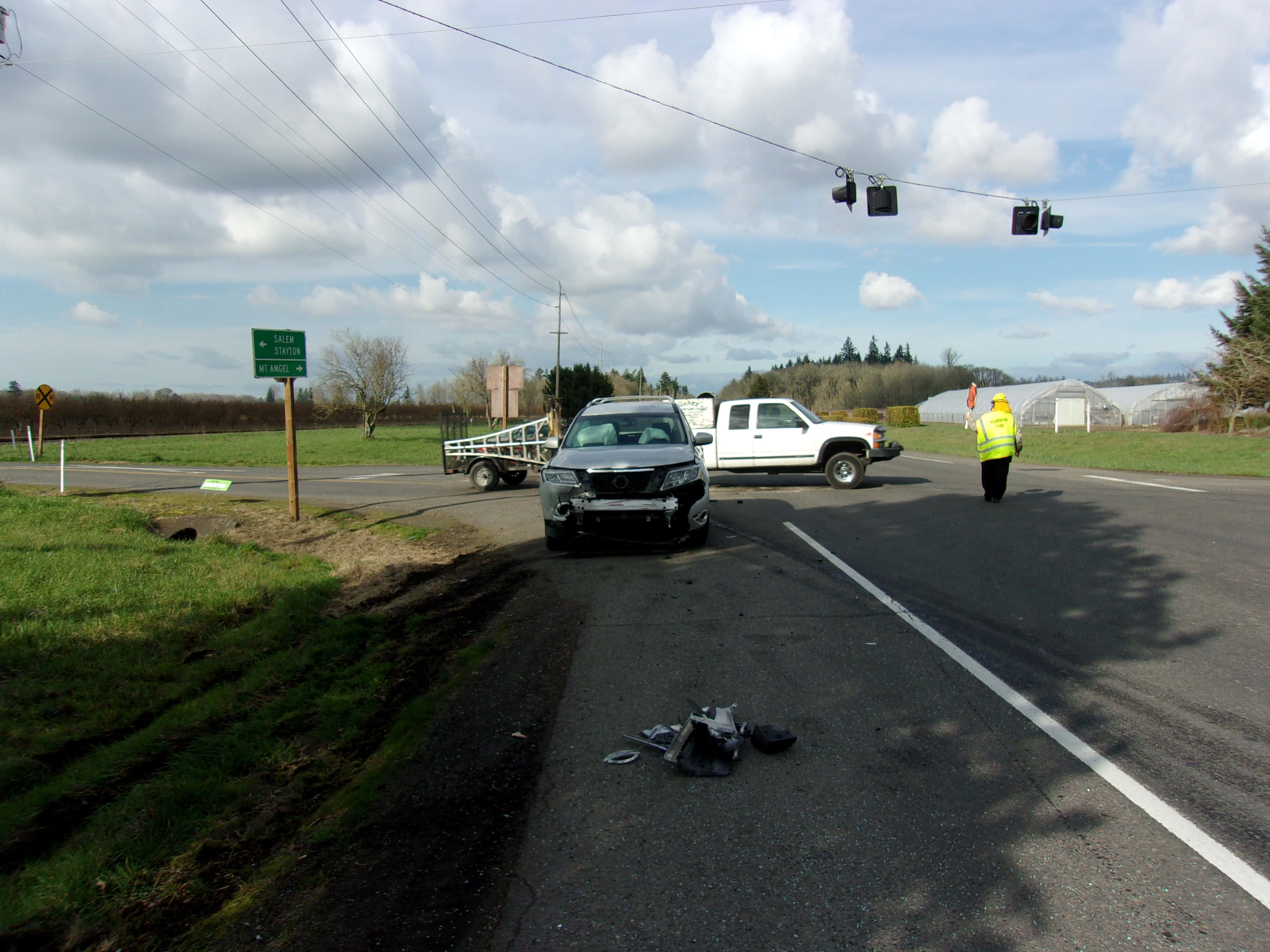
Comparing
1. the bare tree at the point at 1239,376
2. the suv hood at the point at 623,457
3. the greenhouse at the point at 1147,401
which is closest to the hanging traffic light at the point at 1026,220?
the suv hood at the point at 623,457

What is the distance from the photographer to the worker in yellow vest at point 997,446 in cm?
1322

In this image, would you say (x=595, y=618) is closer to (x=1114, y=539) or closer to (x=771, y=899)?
(x=771, y=899)

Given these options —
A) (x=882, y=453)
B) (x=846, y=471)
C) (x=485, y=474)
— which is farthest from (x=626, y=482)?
(x=485, y=474)

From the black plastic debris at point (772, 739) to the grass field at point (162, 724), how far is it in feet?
6.19

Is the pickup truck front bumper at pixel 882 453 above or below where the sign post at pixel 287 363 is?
below

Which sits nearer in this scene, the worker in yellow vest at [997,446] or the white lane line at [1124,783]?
the white lane line at [1124,783]

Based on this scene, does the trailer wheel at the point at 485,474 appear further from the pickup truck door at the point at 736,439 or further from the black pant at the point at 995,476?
the black pant at the point at 995,476

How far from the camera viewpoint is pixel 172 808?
371 centimetres

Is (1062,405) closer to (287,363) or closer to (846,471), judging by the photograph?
(846,471)

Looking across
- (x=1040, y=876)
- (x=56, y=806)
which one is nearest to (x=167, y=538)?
(x=56, y=806)

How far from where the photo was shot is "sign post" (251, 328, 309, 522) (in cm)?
1280

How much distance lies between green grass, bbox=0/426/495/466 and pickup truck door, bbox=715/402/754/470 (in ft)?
52.2

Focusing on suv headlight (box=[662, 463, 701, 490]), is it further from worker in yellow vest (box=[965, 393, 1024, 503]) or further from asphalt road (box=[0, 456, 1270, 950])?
worker in yellow vest (box=[965, 393, 1024, 503])

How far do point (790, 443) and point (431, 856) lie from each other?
48.9 feet
